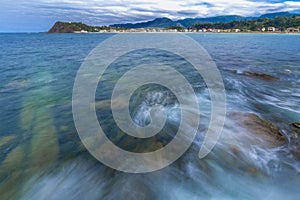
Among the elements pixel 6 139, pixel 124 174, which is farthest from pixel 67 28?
pixel 124 174

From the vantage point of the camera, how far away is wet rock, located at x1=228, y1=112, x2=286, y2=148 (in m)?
5.71

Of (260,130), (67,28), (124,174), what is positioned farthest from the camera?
(67,28)

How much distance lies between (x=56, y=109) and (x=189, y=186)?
259 inches

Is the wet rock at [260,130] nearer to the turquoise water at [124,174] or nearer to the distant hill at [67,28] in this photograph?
the turquoise water at [124,174]

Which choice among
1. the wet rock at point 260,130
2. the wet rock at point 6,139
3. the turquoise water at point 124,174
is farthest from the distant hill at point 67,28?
the wet rock at point 260,130

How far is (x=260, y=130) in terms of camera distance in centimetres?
620

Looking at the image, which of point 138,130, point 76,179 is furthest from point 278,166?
point 76,179

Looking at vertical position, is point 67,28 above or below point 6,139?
above

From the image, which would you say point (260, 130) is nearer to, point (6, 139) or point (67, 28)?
point (6, 139)

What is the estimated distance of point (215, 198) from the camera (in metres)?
4.24

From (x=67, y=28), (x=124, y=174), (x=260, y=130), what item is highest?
(x=67, y=28)

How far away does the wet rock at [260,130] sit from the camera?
571cm

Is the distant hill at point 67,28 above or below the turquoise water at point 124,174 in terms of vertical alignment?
above

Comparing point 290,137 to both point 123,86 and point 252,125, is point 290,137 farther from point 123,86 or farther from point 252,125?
point 123,86
